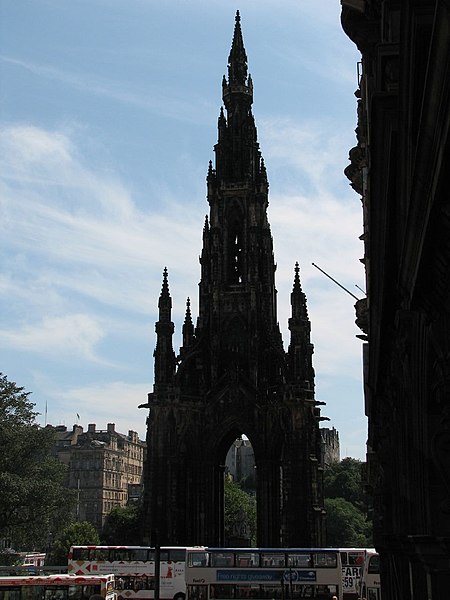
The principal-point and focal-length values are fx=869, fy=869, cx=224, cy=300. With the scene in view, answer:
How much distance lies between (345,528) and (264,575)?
72.4 meters

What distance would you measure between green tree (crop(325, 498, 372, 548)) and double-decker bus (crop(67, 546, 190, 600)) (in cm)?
6702

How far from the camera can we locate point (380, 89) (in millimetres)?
11312

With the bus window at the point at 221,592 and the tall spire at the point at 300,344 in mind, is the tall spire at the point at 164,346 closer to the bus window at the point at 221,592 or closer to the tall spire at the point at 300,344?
the tall spire at the point at 300,344

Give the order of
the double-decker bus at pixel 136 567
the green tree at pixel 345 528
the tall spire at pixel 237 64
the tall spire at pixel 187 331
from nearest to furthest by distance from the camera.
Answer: the double-decker bus at pixel 136 567, the tall spire at pixel 187 331, the tall spire at pixel 237 64, the green tree at pixel 345 528

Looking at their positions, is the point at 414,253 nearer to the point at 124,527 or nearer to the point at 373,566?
the point at 373,566

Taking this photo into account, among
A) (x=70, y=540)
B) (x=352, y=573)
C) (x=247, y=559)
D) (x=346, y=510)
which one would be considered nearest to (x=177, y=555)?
(x=247, y=559)

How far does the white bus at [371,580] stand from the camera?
38500 millimetres

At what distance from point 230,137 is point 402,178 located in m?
57.8

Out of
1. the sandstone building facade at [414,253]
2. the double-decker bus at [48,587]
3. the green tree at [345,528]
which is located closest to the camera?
the sandstone building facade at [414,253]

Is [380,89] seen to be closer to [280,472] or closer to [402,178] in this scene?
[402,178]

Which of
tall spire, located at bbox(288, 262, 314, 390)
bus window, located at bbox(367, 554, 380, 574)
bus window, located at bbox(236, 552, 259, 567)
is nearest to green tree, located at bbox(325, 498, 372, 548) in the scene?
tall spire, located at bbox(288, 262, 314, 390)

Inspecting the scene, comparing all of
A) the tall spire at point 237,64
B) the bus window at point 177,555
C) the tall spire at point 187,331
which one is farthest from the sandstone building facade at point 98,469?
the bus window at point 177,555

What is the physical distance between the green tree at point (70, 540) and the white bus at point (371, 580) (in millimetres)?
44660

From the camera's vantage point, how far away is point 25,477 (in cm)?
5878
